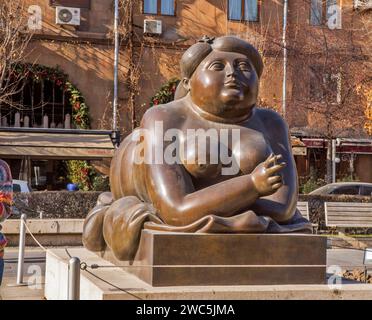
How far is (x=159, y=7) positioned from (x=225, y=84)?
20449 mm

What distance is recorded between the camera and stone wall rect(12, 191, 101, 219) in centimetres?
1477

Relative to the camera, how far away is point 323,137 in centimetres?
2531

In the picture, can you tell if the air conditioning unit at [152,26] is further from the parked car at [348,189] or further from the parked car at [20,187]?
the parked car at [20,187]

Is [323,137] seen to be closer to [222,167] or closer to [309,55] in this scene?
[309,55]

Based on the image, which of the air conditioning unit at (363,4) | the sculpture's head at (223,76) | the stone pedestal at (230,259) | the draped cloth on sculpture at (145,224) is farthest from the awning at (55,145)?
the stone pedestal at (230,259)

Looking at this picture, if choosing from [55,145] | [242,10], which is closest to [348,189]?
[242,10]

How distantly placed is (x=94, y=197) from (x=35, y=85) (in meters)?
9.69

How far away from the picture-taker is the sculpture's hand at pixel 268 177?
4.44 meters

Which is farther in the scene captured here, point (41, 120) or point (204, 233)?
point (41, 120)

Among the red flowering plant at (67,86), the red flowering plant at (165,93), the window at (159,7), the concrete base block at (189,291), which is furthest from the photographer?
the window at (159,7)

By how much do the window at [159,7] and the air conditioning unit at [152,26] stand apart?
623 mm

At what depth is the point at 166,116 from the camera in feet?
16.7

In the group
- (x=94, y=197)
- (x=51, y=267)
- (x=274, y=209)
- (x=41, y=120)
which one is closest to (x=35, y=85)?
(x=41, y=120)

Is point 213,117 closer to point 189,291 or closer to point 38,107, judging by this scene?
point 189,291
